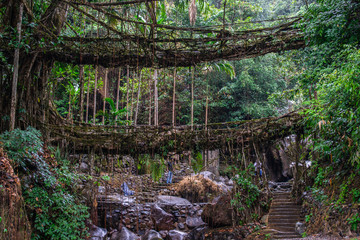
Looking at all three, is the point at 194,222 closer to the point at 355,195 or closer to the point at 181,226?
the point at 181,226

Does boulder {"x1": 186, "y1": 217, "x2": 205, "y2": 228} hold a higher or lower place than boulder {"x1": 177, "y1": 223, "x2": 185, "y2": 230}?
higher

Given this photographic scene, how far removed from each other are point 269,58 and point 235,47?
1364cm

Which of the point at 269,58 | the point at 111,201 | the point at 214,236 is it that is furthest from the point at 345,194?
the point at 269,58

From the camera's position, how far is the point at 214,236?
10320 mm

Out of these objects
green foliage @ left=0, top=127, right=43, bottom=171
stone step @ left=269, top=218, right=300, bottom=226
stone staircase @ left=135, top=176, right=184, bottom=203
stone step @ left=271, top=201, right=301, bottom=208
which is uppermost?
green foliage @ left=0, top=127, right=43, bottom=171

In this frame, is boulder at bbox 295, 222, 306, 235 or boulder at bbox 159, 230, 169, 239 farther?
boulder at bbox 159, 230, 169, 239

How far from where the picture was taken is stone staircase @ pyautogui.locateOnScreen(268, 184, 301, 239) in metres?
10.2

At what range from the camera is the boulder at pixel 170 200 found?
12202 mm

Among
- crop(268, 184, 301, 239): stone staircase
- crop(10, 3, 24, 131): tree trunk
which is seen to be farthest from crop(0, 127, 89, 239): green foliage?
crop(268, 184, 301, 239): stone staircase

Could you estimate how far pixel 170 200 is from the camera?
489 inches

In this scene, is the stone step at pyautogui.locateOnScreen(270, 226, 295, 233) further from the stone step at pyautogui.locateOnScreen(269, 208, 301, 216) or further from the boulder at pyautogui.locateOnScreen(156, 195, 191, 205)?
the boulder at pyautogui.locateOnScreen(156, 195, 191, 205)

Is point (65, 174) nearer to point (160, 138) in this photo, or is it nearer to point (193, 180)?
point (160, 138)

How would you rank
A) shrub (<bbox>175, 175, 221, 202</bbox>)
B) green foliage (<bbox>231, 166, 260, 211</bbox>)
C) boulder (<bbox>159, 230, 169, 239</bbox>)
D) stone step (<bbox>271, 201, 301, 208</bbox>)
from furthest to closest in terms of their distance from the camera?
shrub (<bbox>175, 175, 221, 202</bbox>) → stone step (<bbox>271, 201, 301, 208</bbox>) → boulder (<bbox>159, 230, 169, 239</bbox>) → green foliage (<bbox>231, 166, 260, 211</bbox>)

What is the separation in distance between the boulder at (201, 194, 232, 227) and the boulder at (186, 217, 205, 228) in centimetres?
20
